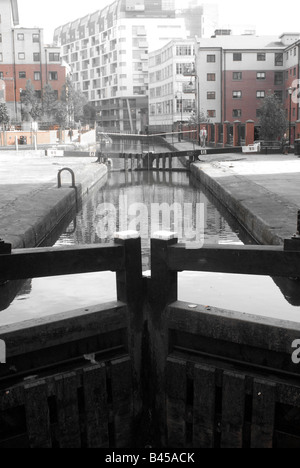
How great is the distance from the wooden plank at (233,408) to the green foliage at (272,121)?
34.3m

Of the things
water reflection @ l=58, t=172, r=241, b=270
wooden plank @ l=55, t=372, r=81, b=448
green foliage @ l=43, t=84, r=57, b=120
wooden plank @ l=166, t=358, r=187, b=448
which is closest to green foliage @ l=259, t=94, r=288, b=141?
water reflection @ l=58, t=172, r=241, b=270

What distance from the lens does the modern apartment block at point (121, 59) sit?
9975cm

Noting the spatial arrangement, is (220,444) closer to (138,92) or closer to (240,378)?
(240,378)

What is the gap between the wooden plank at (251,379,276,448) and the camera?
4844 millimetres

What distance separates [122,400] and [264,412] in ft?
4.55

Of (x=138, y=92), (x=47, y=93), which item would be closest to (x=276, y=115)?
(x=47, y=93)

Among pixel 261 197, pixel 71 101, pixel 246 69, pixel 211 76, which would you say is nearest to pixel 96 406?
pixel 261 197

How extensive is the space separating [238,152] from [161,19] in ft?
256

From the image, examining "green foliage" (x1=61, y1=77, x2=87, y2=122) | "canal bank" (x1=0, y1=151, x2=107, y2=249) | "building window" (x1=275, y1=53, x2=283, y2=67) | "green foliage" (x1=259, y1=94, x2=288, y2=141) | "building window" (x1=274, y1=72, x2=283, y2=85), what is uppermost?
"building window" (x1=275, y1=53, x2=283, y2=67)

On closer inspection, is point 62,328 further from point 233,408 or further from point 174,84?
point 174,84

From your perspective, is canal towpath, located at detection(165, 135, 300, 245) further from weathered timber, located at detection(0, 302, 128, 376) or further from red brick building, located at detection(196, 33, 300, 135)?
red brick building, located at detection(196, 33, 300, 135)

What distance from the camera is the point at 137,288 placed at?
565 cm

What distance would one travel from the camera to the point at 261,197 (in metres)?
12.8

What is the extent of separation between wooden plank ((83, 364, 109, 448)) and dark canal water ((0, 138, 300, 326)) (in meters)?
1.27
